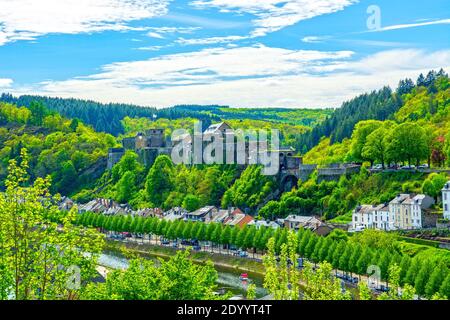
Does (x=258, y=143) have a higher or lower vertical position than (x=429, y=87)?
lower

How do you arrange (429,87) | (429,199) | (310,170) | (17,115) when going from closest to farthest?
(429,199) → (310,170) → (429,87) → (17,115)

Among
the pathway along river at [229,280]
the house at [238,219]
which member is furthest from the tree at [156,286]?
the house at [238,219]

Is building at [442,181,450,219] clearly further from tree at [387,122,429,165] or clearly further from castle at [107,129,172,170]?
castle at [107,129,172,170]

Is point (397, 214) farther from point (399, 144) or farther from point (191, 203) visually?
point (191, 203)

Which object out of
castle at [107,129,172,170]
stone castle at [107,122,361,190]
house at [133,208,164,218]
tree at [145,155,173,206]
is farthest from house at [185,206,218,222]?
castle at [107,129,172,170]

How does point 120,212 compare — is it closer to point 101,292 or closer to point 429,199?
point 429,199

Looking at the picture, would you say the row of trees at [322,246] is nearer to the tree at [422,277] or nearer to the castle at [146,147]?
the tree at [422,277]
